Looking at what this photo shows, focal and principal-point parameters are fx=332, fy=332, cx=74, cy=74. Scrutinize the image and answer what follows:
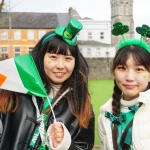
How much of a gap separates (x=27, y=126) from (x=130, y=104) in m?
0.77

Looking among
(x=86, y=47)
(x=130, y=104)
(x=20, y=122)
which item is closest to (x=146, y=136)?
(x=130, y=104)

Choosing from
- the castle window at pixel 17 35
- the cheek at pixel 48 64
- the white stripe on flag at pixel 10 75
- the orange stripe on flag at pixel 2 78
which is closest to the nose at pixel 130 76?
the cheek at pixel 48 64

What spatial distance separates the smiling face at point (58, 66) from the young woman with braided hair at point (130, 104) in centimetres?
34

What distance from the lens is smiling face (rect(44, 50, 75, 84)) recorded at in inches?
97.2

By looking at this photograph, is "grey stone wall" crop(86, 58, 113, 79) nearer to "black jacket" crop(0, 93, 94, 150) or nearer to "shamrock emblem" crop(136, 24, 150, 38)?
"shamrock emblem" crop(136, 24, 150, 38)

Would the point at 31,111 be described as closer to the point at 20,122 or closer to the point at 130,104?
the point at 20,122

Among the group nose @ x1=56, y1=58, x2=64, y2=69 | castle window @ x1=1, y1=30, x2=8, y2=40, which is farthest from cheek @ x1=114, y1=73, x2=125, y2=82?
castle window @ x1=1, y1=30, x2=8, y2=40

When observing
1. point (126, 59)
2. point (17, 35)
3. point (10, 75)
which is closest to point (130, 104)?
point (126, 59)

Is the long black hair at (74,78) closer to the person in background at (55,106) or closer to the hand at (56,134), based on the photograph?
the person in background at (55,106)

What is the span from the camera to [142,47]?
2514 mm

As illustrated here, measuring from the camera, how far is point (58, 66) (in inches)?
96.3

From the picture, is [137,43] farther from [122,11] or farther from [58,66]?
[122,11]

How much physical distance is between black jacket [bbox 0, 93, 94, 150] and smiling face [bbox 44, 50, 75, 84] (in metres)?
0.18

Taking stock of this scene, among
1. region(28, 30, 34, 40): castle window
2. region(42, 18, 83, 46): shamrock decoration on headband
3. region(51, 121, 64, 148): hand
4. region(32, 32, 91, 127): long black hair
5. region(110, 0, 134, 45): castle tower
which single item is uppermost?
region(110, 0, 134, 45): castle tower
